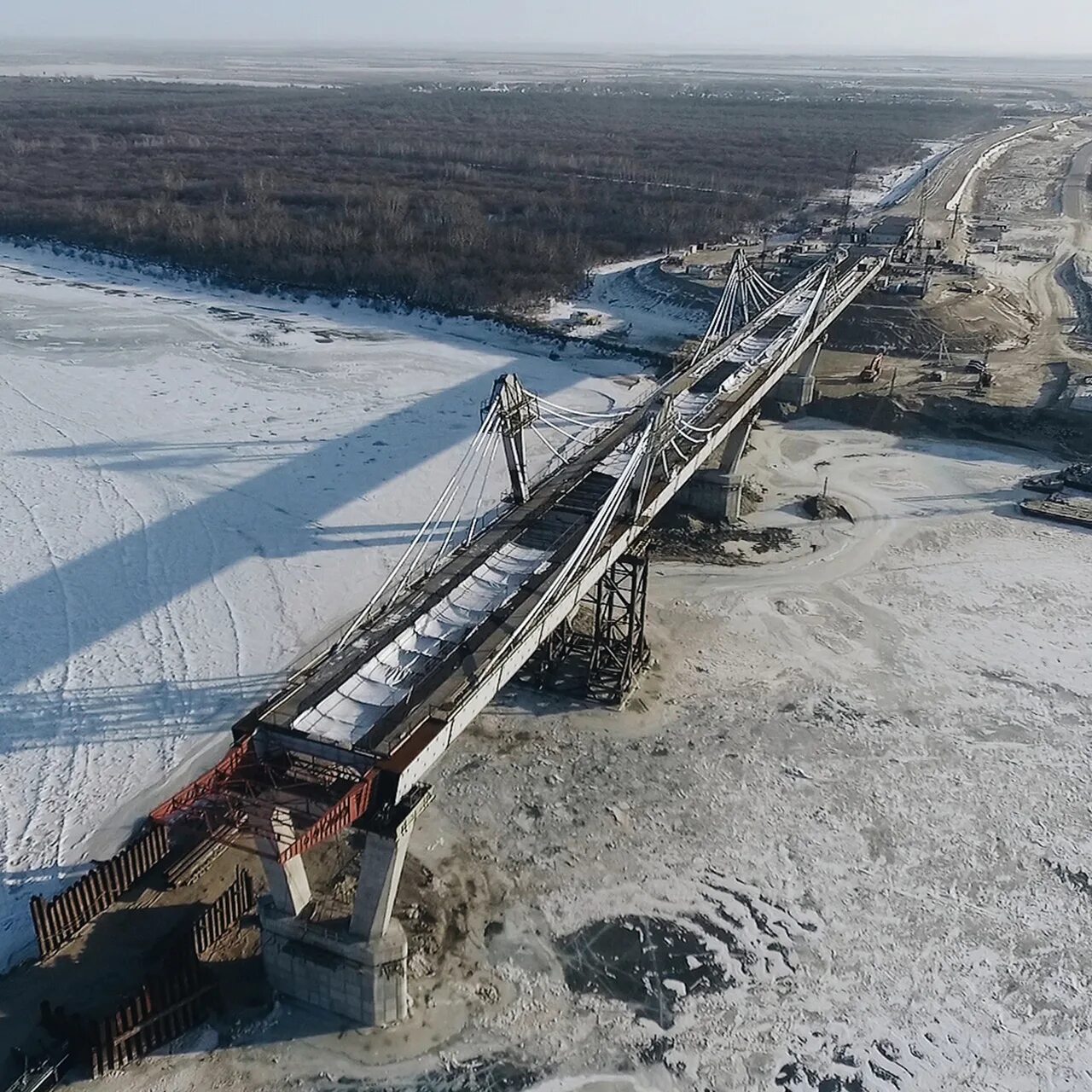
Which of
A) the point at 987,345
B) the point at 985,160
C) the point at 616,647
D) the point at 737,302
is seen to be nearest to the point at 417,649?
the point at 616,647

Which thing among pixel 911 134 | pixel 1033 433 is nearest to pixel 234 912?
pixel 1033 433

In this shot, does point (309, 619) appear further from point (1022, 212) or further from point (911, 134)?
point (911, 134)

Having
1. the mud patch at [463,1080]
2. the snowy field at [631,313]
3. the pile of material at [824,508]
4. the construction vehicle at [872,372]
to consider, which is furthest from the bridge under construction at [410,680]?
the snowy field at [631,313]

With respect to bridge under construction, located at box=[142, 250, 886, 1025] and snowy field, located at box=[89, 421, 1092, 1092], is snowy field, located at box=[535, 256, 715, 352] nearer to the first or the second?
bridge under construction, located at box=[142, 250, 886, 1025]

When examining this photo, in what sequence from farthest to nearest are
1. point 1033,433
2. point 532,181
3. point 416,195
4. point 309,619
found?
point 532,181, point 416,195, point 1033,433, point 309,619

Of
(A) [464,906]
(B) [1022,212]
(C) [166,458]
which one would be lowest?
(A) [464,906]

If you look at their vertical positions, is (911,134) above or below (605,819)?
above

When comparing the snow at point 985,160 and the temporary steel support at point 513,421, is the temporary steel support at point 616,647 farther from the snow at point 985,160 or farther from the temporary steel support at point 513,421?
the snow at point 985,160
